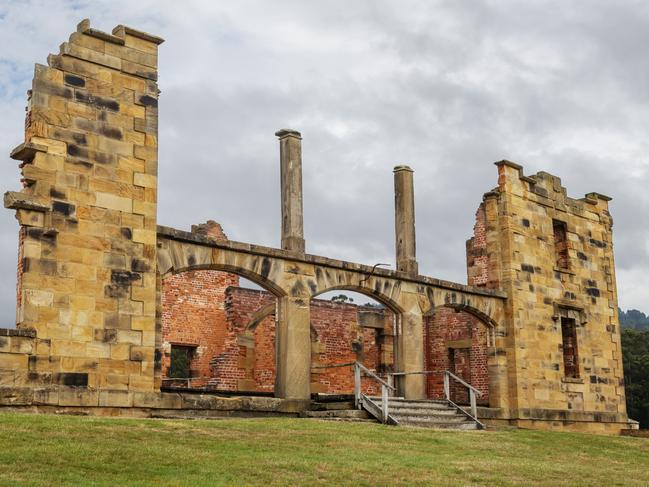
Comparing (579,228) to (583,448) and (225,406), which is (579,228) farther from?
(225,406)

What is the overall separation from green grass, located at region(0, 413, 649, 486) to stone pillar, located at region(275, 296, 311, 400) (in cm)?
255

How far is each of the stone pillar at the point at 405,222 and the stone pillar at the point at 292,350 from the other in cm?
331

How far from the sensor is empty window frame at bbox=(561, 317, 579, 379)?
2364 centimetres

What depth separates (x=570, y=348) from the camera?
23750 millimetres

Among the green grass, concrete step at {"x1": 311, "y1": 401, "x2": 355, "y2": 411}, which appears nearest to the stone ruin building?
concrete step at {"x1": 311, "y1": 401, "x2": 355, "y2": 411}

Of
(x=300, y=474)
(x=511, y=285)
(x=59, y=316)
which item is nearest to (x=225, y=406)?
(x=59, y=316)

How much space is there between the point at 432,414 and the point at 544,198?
27.3 ft

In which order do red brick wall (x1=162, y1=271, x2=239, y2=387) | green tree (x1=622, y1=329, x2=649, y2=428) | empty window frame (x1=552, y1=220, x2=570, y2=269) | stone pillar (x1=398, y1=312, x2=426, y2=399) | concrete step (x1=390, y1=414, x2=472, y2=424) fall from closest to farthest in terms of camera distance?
concrete step (x1=390, y1=414, x2=472, y2=424)
stone pillar (x1=398, y1=312, x2=426, y2=399)
empty window frame (x1=552, y1=220, x2=570, y2=269)
red brick wall (x1=162, y1=271, x2=239, y2=387)
green tree (x1=622, y1=329, x2=649, y2=428)

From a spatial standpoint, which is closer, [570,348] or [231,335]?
[570,348]

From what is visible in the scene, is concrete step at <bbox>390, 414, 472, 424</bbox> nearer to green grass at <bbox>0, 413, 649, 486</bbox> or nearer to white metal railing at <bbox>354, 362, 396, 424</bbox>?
white metal railing at <bbox>354, 362, 396, 424</bbox>

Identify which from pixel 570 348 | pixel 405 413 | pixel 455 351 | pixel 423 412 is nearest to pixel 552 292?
pixel 570 348

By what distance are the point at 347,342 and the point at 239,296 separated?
372 centimetres

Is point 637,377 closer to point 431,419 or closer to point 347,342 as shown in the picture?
point 347,342

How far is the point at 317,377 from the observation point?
25750 millimetres
